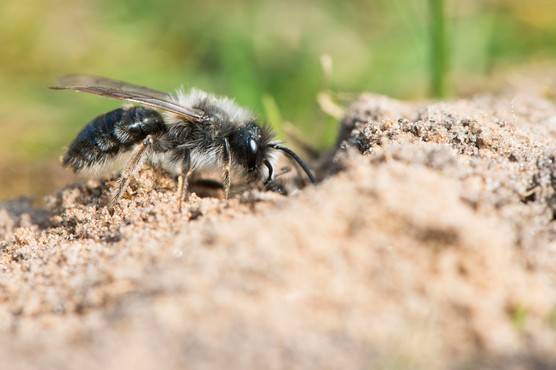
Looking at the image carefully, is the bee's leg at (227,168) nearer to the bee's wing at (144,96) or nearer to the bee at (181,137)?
the bee at (181,137)

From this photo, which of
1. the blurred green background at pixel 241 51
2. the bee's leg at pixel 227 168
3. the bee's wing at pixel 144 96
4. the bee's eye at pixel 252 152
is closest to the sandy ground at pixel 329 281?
the bee's leg at pixel 227 168

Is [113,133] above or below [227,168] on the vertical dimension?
above

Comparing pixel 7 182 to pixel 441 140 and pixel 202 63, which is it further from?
pixel 441 140

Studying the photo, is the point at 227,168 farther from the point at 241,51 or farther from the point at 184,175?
the point at 241,51

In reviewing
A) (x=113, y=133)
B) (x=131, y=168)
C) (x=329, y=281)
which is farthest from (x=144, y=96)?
(x=329, y=281)

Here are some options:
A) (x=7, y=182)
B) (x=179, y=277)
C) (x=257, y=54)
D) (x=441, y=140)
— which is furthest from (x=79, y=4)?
(x=179, y=277)

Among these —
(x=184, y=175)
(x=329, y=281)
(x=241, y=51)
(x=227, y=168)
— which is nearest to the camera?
(x=329, y=281)

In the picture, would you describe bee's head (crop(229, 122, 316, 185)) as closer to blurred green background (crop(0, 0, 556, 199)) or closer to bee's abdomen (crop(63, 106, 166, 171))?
bee's abdomen (crop(63, 106, 166, 171))
